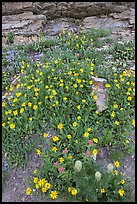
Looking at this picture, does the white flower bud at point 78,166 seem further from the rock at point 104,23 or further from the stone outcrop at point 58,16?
the rock at point 104,23

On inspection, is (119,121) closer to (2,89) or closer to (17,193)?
(17,193)

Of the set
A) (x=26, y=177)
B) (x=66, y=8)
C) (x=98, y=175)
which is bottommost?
(x=26, y=177)

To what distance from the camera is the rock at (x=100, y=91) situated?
15.7 ft

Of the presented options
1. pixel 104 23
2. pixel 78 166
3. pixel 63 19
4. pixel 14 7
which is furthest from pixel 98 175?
pixel 14 7

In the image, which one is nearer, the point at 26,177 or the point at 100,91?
the point at 26,177

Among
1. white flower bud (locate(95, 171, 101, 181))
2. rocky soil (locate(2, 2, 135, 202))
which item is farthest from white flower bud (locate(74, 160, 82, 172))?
rocky soil (locate(2, 2, 135, 202))

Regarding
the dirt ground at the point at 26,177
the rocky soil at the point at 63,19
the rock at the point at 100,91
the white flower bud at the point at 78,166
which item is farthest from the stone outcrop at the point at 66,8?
the white flower bud at the point at 78,166

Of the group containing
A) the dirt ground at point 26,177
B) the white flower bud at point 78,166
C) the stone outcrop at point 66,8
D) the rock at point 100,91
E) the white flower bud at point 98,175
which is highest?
the stone outcrop at point 66,8

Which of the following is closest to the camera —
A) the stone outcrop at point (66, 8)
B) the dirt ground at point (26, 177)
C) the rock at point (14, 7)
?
the dirt ground at point (26, 177)

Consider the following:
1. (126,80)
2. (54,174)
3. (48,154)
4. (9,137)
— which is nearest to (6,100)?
(9,137)

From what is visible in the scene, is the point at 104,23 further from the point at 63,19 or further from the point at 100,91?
the point at 100,91

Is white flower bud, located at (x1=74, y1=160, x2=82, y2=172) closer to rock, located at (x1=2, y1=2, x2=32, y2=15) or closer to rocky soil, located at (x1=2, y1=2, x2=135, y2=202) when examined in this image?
rocky soil, located at (x1=2, y1=2, x2=135, y2=202)

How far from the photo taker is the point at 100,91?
5102mm

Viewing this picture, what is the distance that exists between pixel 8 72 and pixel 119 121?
3.06 meters
